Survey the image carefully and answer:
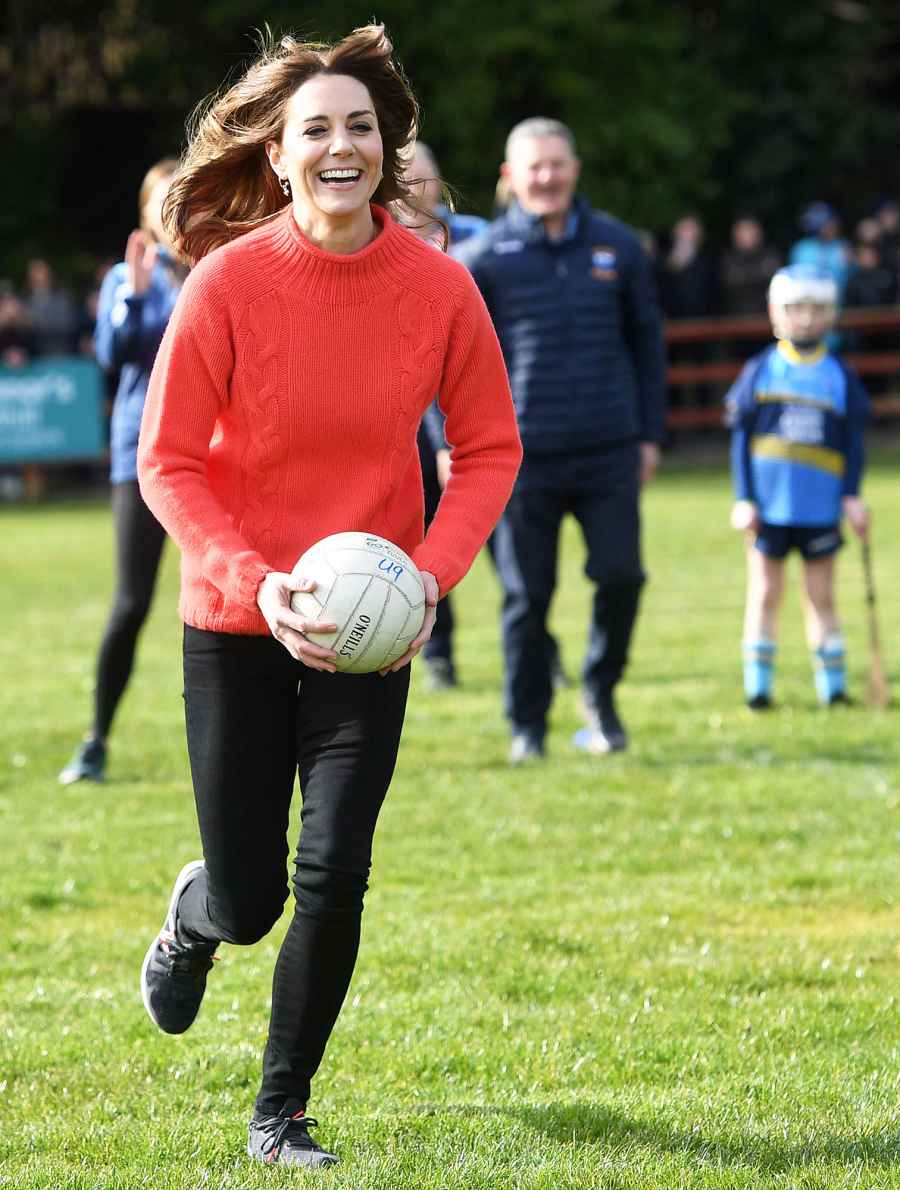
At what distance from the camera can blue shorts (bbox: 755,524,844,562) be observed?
34.0ft

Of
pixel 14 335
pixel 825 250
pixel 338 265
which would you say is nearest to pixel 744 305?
pixel 825 250

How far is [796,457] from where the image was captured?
10.3 m

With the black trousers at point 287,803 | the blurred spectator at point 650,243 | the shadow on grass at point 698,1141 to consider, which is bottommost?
the blurred spectator at point 650,243

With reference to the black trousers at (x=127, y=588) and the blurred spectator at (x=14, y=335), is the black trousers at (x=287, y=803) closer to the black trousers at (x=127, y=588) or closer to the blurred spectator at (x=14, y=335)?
the black trousers at (x=127, y=588)

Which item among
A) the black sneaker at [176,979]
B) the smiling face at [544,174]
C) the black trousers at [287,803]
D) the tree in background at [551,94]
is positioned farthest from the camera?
the tree in background at [551,94]

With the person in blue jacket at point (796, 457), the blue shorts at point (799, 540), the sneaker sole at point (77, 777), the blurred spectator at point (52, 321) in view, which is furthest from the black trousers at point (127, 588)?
the blurred spectator at point (52, 321)

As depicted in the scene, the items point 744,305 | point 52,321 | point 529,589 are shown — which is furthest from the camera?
point 744,305

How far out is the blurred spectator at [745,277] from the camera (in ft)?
86.9

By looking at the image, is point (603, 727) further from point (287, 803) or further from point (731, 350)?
point (731, 350)

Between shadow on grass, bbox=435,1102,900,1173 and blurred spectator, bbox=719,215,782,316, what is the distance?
888 inches

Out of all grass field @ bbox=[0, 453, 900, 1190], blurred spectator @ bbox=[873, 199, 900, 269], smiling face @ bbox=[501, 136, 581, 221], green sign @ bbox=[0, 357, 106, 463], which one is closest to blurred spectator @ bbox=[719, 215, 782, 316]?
blurred spectator @ bbox=[873, 199, 900, 269]

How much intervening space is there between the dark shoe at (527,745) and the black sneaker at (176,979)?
4.28 meters

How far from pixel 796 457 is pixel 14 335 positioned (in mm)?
15230

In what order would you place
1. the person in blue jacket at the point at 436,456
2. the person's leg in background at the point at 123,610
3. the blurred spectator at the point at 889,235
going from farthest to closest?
the blurred spectator at the point at 889,235 < the person in blue jacket at the point at 436,456 < the person's leg in background at the point at 123,610
